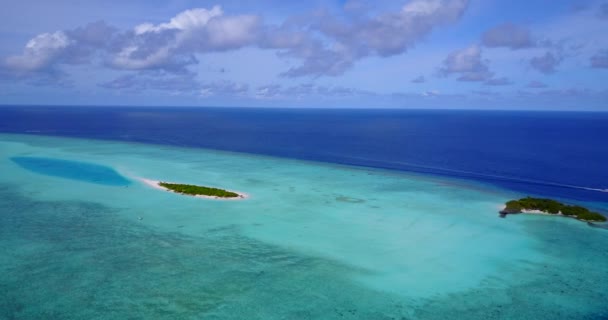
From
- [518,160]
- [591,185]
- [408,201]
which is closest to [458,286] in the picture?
[408,201]

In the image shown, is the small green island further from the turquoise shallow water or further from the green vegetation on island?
the green vegetation on island

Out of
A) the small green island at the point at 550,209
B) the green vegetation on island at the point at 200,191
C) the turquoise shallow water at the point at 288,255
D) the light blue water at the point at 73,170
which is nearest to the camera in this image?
the turquoise shallow water at the point at 288,255

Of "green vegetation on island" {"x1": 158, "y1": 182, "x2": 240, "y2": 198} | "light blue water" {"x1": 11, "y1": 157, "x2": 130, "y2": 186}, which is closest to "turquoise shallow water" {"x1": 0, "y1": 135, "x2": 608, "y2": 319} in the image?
"green vegetation on island" {"x1": 158, "y1": 182, "x2": 240, "y2": 198}

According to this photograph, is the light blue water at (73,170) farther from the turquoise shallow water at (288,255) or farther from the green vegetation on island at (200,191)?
the green vegetation on island at (200,191)

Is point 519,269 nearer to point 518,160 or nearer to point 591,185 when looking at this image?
point 591,185

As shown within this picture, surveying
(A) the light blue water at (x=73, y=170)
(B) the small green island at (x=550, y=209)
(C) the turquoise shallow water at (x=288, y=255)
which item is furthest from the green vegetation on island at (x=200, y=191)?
(B) the small green island at (x=550, y=209)
